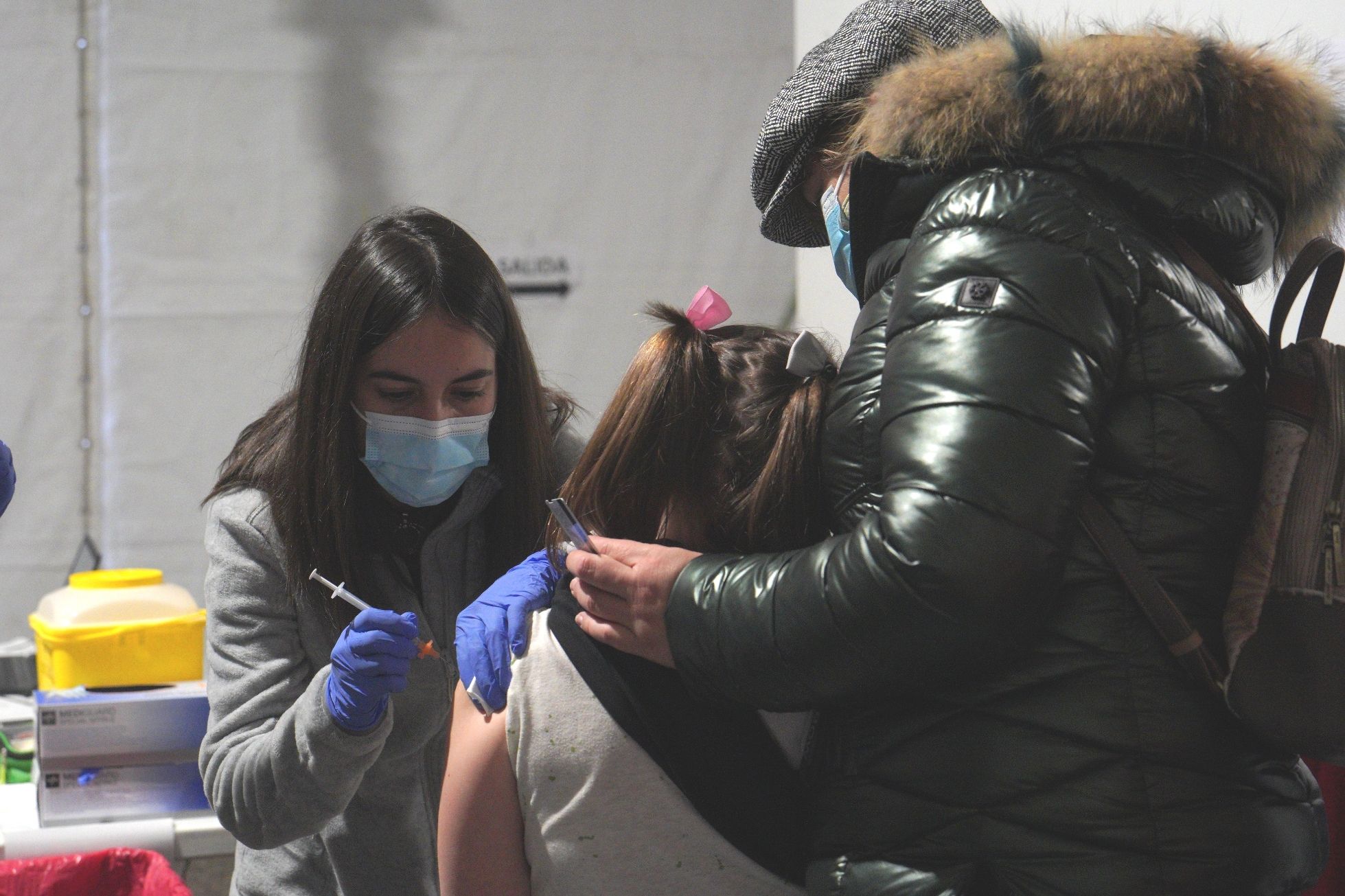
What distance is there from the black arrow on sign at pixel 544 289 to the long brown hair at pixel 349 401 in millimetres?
2079

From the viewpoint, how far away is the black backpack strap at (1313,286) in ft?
3.17

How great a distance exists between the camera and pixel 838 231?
3.80 feet

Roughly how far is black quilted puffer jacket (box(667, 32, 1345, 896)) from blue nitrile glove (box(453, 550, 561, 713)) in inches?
8.4

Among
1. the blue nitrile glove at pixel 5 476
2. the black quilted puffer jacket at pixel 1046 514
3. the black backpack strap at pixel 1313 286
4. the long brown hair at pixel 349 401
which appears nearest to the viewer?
the black quilted puffer jacket at pixel 1046 514

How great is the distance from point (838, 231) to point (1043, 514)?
462mm

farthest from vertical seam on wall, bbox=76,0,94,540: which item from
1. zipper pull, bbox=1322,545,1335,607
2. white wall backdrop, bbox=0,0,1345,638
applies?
zipper pull, bbox=1322,545,1335,607

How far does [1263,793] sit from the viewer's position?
871mm

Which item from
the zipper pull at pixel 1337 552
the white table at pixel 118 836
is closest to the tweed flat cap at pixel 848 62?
the zipper pull at pixel 1337 552

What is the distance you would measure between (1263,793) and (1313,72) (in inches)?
24.1

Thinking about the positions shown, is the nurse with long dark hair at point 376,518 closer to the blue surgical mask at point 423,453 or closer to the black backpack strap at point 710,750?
the blue surgical mask at point 423,453

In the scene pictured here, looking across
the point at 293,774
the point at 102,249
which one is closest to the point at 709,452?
the point at 293,774

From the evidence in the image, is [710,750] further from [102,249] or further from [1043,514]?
[102,249]

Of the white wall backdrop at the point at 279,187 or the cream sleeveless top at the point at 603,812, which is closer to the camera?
the cream sleeveless top at the point at 603,812

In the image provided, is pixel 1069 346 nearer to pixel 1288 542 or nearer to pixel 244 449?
pixel 1288 542
